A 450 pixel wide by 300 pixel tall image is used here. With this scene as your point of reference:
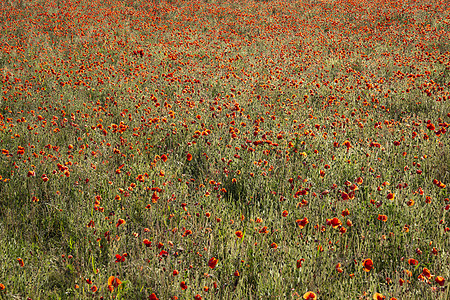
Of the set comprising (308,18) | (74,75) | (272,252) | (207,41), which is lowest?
(272,252)

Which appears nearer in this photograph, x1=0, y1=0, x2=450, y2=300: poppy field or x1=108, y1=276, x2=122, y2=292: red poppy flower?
x1=108, y1=276, x2=122, y2=292: red poppy flower

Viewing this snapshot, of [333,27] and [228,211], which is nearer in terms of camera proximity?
[228,211]

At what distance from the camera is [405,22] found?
1055cm

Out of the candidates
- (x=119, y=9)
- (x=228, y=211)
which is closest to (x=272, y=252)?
(x=228, y=211)

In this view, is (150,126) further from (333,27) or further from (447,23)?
(447,23)

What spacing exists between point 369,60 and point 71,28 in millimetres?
8149

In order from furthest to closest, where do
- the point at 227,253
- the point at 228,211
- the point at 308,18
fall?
the point at 308,18 < the point at 228,211 < the point at 227,253

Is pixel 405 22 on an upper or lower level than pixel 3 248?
upper

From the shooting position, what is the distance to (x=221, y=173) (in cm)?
314

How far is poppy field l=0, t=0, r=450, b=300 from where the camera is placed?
1.97 metres

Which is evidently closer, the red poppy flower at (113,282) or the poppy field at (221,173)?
the red poppy flower at (113,282)

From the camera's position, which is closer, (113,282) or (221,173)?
(113,282)

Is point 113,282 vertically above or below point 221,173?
above

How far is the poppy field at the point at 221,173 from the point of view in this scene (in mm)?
1966
